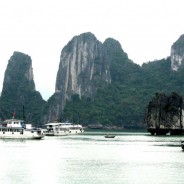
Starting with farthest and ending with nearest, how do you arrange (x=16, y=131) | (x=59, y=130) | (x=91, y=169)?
(x=59, y=130), (x=16, y=131), (x=91, y=169)

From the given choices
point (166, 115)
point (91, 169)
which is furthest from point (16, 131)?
point (91, 169)

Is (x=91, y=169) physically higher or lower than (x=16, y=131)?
lower

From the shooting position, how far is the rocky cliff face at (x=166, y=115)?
181250 mm

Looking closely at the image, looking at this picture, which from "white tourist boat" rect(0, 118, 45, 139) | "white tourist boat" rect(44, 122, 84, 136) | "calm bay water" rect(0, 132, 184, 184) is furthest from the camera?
"white tourist boat" rect(44, 122, 84, 136)

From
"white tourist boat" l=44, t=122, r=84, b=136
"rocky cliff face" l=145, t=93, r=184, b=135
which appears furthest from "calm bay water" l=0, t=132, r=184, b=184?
"rocky cliff face" l=145, t=93, r=184, b=135

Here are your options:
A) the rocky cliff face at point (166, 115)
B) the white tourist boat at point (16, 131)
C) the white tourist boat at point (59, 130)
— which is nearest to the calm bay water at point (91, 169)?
the white tourist boat at point (16, 131)

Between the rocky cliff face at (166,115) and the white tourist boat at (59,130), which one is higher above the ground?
the rocky cliff face at (166,115)

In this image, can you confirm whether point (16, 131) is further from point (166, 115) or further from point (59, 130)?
point (166, 115)

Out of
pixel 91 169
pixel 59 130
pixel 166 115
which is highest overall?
pixel 166 115

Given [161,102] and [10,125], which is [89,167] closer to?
[10,125]

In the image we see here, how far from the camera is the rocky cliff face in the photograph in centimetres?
18125

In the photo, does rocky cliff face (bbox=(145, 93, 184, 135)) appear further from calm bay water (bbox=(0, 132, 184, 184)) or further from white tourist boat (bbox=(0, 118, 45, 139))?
calm bay water (bbox=(0, 132, 184, 184))

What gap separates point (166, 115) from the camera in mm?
183625

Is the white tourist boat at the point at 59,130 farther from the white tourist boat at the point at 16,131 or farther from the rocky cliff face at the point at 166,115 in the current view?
the white tourist boat at the point at 16,131
